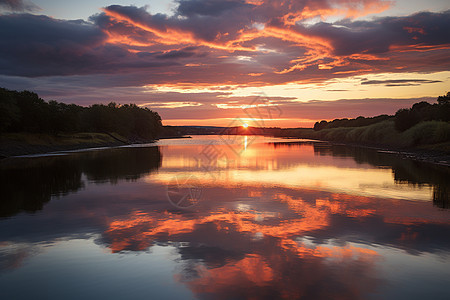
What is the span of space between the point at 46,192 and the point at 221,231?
17.5 metres

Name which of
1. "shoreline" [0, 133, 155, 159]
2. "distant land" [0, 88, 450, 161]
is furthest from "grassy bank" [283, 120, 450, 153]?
"shoreline" [0, 133, 155, 159]

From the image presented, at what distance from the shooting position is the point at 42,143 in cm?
8319

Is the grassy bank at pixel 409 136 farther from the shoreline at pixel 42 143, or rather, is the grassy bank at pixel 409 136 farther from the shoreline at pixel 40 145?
the shoreline at pixel 42 143

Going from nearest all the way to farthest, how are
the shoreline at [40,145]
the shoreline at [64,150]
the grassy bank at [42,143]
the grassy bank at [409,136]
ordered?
the shoreline at [64,150] → the grassy bank at [409,136] → the shoreline at [40,145] → the grassy bank at [42,143]

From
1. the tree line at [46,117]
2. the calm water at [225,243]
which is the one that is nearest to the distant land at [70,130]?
the tree line at [46,117]

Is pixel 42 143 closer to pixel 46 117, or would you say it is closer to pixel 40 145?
pixel 40 145

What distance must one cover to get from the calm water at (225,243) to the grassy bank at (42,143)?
4820cm

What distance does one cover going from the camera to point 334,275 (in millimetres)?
11086

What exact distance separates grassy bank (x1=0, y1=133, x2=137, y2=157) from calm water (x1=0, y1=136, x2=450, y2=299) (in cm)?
4820

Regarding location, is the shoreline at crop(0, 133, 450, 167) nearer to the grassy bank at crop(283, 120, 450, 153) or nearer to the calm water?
the grassy bank at crop(283, 120, 450, 153)

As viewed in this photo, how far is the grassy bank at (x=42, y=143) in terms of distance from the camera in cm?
6919

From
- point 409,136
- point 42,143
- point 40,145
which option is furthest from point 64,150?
point 409,136

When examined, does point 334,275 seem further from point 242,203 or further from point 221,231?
point 242,203

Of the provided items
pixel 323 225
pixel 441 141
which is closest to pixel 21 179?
pixel 323 225
